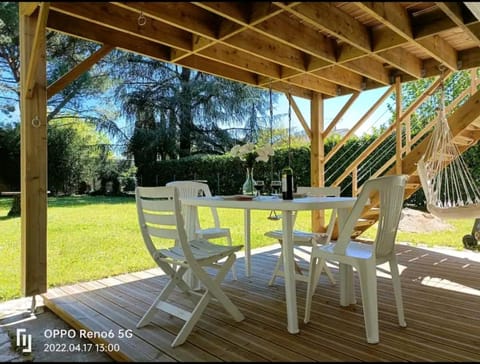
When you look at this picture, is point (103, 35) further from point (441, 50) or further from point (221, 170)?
point (221, 170)

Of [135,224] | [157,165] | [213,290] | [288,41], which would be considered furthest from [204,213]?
[213,290]

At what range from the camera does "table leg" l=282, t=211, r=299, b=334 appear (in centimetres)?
208

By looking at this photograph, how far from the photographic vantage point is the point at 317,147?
209 inches

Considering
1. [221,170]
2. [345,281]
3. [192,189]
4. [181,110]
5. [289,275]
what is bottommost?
[345,281]

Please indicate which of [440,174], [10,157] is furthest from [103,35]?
[10,157]

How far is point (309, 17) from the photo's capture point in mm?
2727

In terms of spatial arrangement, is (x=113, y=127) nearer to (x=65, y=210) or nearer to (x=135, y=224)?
(x=65, y=210)

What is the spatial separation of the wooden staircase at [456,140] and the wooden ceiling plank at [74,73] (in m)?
3.37

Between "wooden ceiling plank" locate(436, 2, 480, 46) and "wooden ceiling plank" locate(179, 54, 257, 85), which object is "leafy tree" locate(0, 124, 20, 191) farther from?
"wooden ceiling plank" locate(436, 2, 480, 46)

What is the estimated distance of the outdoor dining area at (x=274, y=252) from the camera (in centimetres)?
195

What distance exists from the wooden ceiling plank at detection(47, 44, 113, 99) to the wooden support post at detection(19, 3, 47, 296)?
19 cm

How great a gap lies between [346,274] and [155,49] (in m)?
2.78

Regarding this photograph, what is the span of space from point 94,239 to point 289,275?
404 centimetres

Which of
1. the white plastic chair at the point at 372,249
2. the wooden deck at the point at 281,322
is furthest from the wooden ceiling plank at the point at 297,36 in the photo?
the wooden deck at the point at 281,322
